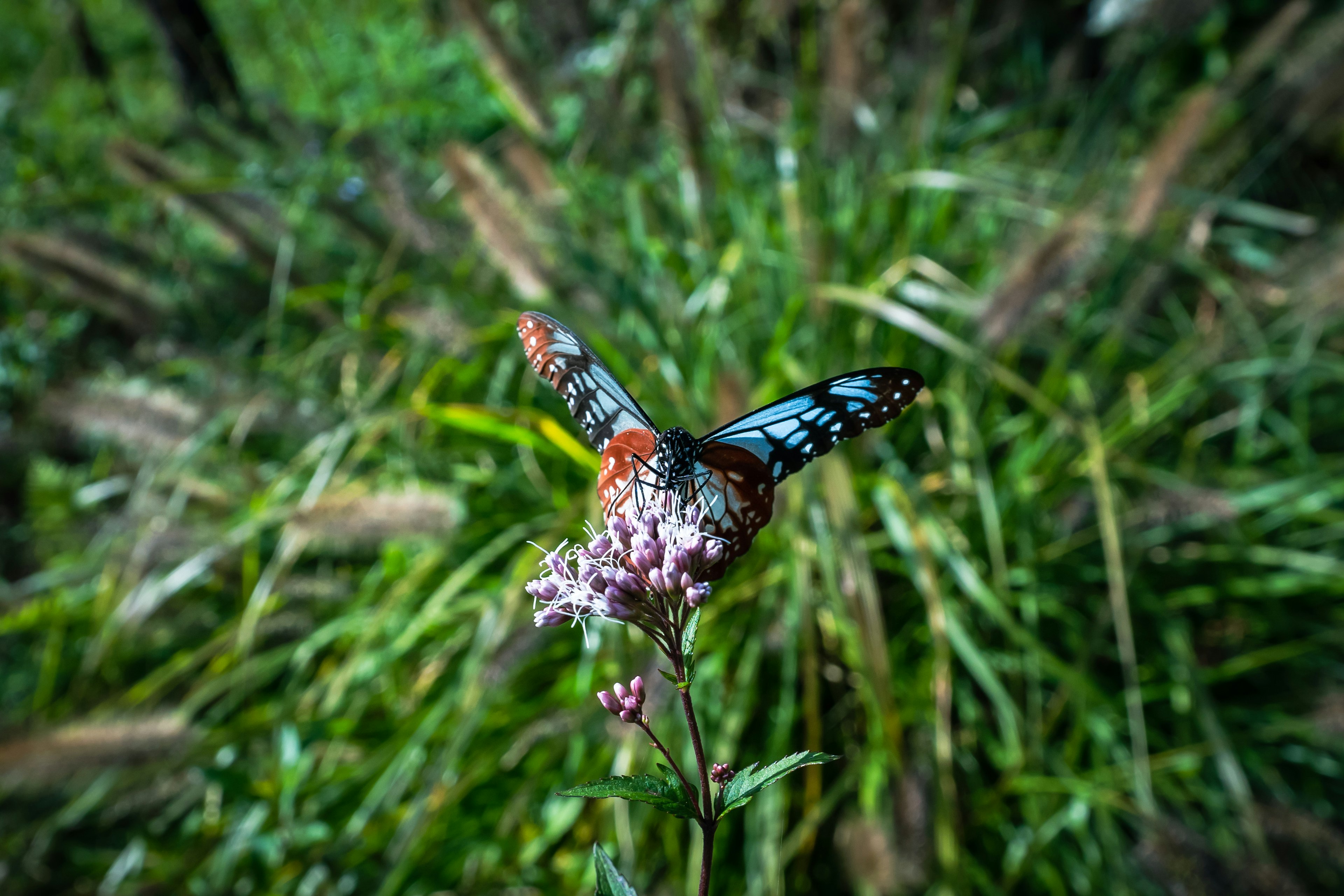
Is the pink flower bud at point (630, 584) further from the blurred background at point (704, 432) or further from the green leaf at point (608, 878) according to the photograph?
the blurred background at point (704, 432)

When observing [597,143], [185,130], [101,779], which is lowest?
[101,779]

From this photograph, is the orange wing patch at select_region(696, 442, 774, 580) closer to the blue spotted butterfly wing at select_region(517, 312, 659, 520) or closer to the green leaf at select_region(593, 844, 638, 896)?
the blue spotted butterfly wing at select_region(517, 312, 659, 520)

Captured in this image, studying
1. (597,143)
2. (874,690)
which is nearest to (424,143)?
(597,143)

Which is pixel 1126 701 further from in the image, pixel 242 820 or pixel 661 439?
pixel 242 820

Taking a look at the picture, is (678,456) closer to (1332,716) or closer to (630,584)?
(630,584)

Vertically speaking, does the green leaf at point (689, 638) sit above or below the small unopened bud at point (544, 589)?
below

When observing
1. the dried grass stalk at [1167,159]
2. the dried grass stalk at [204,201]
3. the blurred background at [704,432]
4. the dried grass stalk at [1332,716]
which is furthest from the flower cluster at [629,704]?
the dried grass stalk at [204,201]
